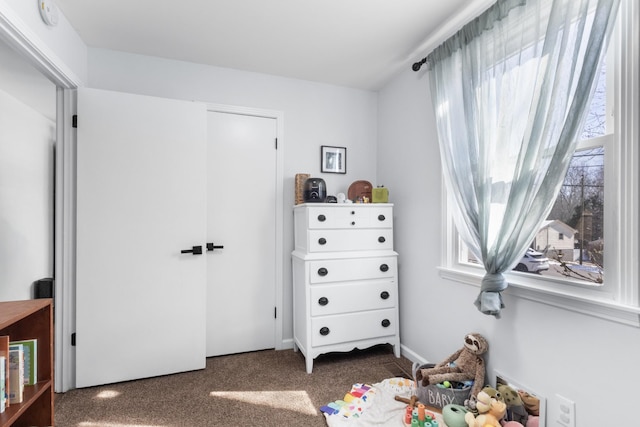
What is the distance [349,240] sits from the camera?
2.44 metres

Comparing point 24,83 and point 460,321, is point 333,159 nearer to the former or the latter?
point 460,321

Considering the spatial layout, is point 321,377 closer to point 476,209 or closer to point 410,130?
point 476,209

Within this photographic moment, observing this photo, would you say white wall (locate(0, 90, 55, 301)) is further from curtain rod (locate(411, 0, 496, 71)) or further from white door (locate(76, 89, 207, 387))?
curtain rod (locate(411, 0, 496, 71))

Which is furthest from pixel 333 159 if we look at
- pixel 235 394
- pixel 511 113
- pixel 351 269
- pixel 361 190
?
pixel 235 394

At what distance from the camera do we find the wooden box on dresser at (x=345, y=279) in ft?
7.66

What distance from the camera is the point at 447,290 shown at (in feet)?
7.02

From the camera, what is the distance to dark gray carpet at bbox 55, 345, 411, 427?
1754 millimetres

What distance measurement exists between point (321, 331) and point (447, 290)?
98 centimetres

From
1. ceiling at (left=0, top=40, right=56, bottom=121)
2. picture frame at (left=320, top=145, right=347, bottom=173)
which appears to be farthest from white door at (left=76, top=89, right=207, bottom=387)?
Result: picture frame at (left=320, top=145, right=347, bottom=173)

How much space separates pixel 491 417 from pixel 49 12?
10.6 feet

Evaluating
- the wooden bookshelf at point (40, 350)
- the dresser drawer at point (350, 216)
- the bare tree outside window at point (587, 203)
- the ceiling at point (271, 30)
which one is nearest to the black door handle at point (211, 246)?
the dresser drawer at point (350, 216)

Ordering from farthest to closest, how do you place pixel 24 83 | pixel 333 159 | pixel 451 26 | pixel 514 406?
pixel 333 159 < pixel 24 83 < pixel 451 26 < pixel 514 406

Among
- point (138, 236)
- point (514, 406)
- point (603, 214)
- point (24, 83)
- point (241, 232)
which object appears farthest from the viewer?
point (241, 232)

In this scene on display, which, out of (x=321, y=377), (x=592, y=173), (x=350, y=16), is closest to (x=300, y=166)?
(x=350, y=16)
